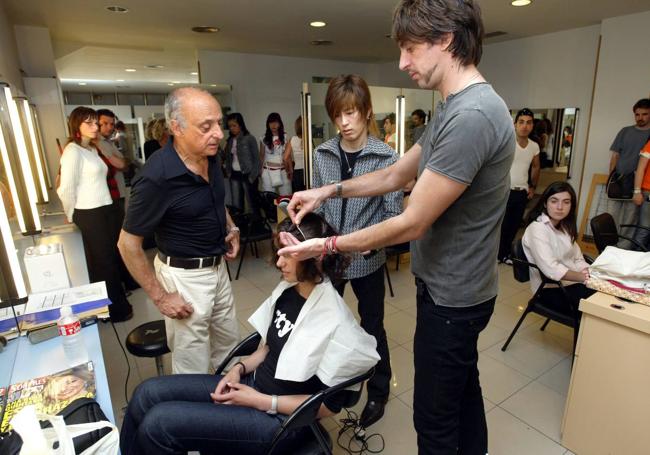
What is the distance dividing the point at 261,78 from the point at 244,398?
6.27m

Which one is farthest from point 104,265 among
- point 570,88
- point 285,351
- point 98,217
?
point 570,88

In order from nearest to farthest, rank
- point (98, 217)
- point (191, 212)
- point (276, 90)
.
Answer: point (191, 212) < point (98, 217) < point (276, 90)

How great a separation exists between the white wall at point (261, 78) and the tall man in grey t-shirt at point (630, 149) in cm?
→ 487

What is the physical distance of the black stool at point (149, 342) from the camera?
5.95ft

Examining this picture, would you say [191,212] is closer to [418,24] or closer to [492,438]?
[418,24]

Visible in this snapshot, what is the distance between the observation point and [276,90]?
679cm

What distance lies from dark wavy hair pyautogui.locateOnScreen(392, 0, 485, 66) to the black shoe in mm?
1698

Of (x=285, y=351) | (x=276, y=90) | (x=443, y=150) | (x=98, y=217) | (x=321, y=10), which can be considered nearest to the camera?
(x=443, y=150)

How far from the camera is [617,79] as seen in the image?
436 cm

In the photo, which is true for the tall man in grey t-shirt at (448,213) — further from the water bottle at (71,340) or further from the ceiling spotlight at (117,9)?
the ceiling spotlight at (117,9)

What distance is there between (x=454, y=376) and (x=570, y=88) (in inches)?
207

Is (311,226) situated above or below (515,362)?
above

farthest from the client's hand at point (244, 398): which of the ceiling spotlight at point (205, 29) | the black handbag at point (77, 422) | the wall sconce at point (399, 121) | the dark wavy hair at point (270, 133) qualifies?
the dark wavy hair at point (270, 133)

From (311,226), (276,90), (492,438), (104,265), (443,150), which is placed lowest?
(492,438)
